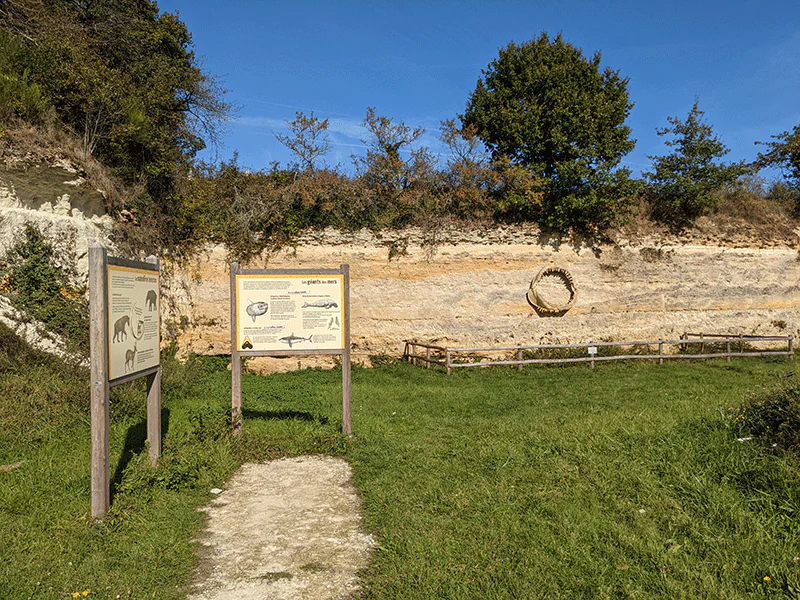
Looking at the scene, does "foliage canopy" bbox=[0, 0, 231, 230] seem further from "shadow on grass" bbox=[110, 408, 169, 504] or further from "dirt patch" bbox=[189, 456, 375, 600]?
"dirt patch" bbox=[189, 456, 375, 600]

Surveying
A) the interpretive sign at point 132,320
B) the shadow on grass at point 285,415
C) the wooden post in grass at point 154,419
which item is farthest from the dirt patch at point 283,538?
the shadow on grass at point 285,415

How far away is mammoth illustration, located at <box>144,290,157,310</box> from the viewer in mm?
5984

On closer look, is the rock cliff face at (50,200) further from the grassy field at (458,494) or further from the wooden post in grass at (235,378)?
the wooden post in grass at (235,378)

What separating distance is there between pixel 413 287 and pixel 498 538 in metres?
11.5

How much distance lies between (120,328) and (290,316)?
2.65 meters

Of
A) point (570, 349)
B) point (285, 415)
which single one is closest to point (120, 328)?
point (285, 415)

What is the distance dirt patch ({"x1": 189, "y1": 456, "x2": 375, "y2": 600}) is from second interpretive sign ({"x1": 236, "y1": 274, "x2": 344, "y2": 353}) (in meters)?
1.83

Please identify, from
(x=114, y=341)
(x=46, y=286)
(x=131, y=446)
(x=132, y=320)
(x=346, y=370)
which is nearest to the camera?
(x=114, y=341)

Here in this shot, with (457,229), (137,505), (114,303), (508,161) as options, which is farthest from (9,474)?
(508,161)

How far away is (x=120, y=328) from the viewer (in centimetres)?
526

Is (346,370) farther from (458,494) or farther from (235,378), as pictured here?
(458,494)

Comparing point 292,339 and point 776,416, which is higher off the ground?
point 292,339

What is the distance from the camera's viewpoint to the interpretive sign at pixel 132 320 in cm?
511

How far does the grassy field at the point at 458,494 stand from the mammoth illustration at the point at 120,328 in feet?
4.86
